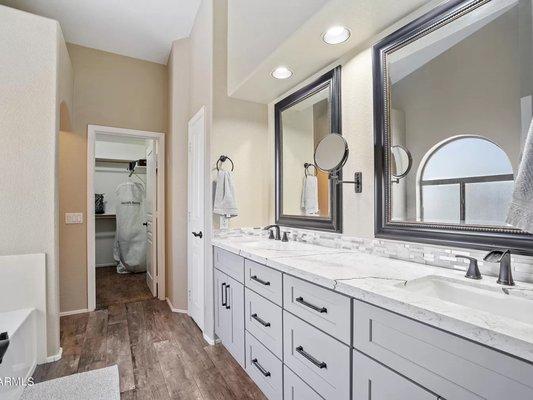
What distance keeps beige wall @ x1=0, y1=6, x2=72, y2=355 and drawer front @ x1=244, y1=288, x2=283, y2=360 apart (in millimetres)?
1613

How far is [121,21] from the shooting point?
3.07 metres

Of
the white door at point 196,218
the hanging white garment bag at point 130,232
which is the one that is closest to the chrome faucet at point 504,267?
the white door at point 196,218

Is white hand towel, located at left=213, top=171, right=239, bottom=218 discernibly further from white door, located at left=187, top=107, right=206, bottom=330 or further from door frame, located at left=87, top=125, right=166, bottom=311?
door frame, located at left=87, top=125, right=166, bottom=311

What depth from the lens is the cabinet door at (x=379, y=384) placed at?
88cm

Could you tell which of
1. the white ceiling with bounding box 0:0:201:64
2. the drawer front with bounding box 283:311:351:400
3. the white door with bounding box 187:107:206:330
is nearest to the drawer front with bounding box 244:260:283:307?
the drawer front with bounding box 283:311:351:400

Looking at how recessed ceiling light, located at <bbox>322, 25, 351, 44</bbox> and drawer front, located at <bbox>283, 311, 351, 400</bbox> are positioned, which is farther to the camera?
recessed ceiling light, located at <bbox>322, 25, 351, 44</bbox>

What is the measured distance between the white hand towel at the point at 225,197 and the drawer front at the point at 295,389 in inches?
50.4

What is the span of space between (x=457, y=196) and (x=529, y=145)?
43cm

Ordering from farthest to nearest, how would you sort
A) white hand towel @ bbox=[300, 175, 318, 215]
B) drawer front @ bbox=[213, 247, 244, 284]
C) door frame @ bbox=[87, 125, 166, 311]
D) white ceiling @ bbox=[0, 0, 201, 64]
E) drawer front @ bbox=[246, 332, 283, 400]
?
door frame @ bbox=[87, 125, 166, 311], white ceiling @ bbox=[0, 0, 201, 64], white hand towel @ bbox=[300, 175, 318, 215], drawer front @ bbox=[213, 247, 244, 284], drawer front @ bbox=[246, 332, 283, 400]

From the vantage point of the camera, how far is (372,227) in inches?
67.9

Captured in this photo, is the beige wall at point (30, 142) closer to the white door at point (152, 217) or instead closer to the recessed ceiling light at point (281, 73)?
the white door at point (152, 217)

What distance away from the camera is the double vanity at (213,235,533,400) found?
2.39 ft

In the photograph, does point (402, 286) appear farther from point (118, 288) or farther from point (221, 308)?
point (118, 288)

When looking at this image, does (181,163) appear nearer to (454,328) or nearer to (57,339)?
(57,339)
